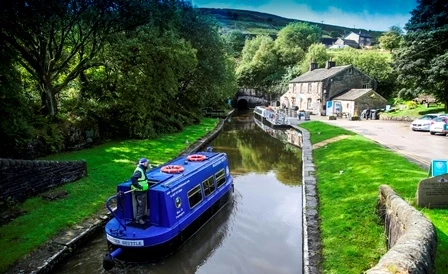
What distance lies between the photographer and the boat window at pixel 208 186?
11383mm

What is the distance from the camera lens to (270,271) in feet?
27.8

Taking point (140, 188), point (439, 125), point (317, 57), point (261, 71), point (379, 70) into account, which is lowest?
point (439, 125)

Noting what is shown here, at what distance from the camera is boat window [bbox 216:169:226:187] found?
12.5 meters

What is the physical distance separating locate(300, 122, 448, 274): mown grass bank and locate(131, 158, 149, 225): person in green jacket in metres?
4.71

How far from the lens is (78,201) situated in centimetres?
1103

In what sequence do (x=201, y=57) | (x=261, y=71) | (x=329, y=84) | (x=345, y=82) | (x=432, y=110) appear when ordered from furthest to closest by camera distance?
(x=261, y=71)
(x=345, y=82)
(x=329, y=84)
(x=432, y=110)
(x=201, y=57)

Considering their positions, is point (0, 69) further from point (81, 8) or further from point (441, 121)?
point (441, 121)

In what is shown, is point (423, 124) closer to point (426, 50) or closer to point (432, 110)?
point (426, 50)

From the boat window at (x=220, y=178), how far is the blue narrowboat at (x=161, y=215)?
0.96m

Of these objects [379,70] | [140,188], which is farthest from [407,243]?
[379,70]

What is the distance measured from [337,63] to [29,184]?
5505cm

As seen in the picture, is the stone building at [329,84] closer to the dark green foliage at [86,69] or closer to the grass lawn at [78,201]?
the dark green foliage at [86,69]

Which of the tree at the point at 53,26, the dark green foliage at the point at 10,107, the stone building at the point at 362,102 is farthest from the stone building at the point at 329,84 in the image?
the dark green foliage at the point at 10,107

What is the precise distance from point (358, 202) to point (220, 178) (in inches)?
197
